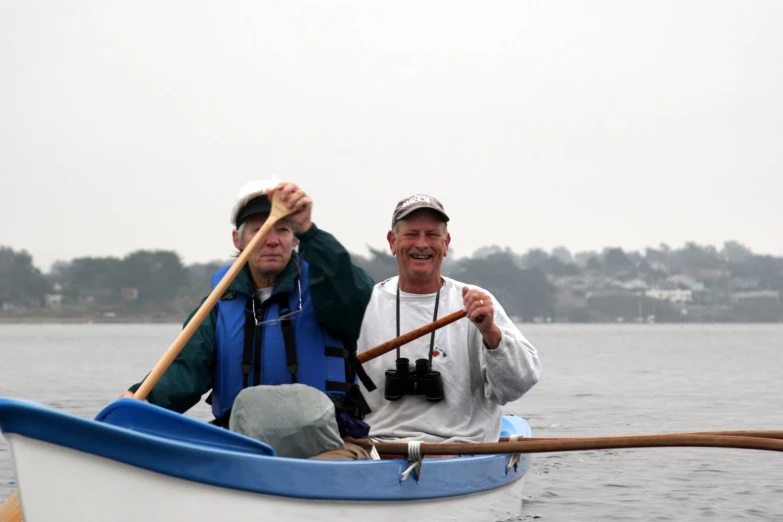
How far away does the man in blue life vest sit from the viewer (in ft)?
18.0

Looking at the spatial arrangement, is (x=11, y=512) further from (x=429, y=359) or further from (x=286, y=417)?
(x=429, y=359)

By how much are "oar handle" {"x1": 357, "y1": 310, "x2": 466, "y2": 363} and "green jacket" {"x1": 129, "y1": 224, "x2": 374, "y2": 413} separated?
0.80 meters

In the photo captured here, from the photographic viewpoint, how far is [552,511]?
9.22 meters

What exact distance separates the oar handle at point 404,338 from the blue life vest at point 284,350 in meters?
0.79

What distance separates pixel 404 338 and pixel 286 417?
139 centimetres

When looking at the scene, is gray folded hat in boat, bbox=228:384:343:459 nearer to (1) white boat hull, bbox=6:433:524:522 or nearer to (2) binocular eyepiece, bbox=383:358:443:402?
(1) white boat hull, bbox=6:433:524:522

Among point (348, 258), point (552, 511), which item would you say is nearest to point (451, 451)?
point (348, 258)

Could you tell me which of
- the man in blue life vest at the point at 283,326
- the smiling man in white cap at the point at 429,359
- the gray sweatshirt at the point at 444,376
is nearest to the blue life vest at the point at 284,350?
the man in blue life vest at the point at 283,326

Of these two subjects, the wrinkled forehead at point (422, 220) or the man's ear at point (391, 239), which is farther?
A: the man's ear at point (391, 239)

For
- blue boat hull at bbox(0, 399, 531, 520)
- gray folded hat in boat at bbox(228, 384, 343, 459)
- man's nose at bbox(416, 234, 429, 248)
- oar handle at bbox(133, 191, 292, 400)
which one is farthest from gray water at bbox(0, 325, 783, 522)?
oar handle at bbox(133, 191, 292, 400)

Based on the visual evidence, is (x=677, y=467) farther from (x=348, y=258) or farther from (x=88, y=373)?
(x=88, y=373)

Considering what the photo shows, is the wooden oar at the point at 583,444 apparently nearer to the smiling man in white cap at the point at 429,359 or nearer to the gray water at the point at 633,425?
the smiling man in white cap at the point at 429,359

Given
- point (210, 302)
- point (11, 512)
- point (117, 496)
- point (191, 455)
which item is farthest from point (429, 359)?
point (11, 512)

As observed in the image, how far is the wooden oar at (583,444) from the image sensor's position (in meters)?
5.97
